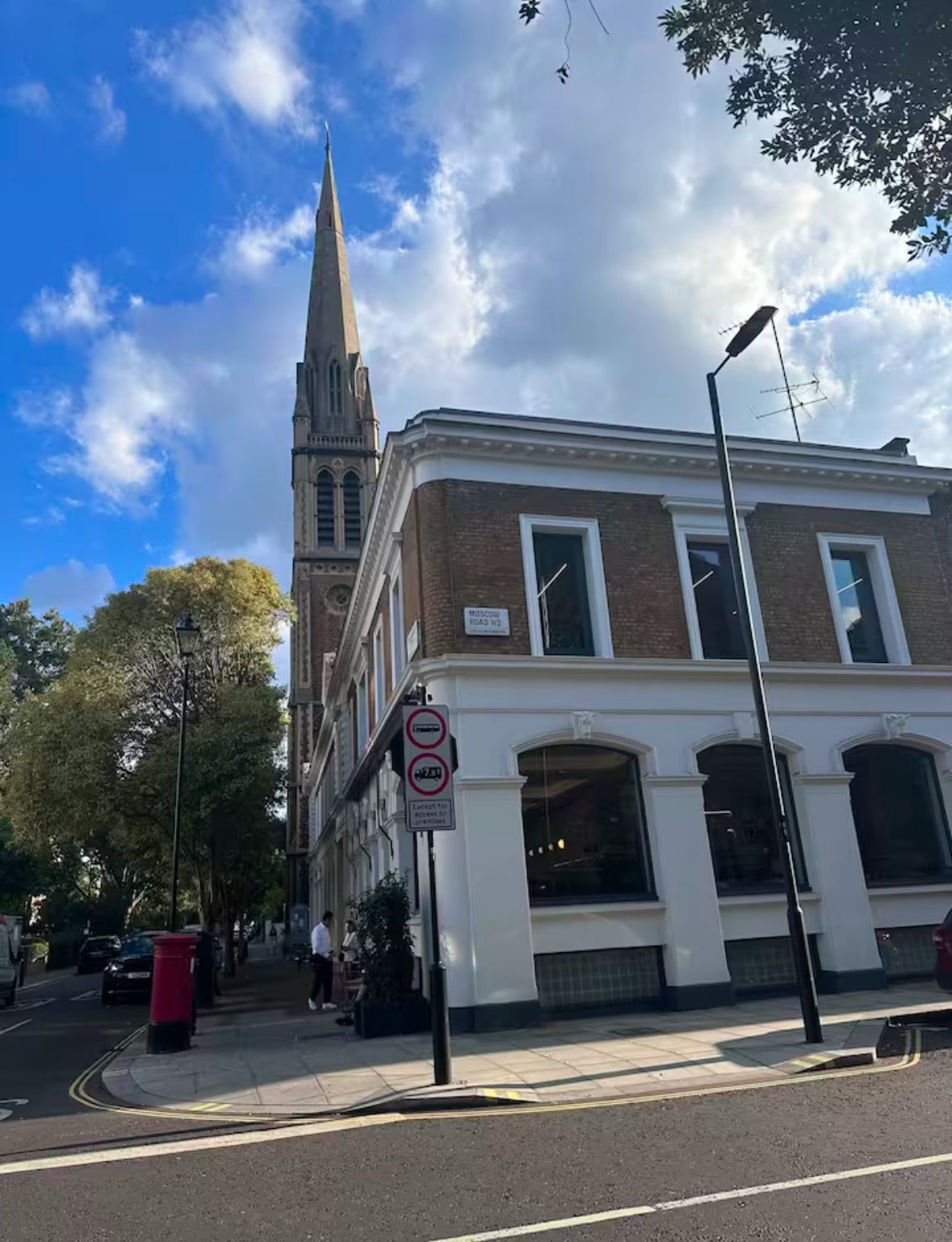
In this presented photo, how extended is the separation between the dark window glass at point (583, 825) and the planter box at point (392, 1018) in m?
2.16

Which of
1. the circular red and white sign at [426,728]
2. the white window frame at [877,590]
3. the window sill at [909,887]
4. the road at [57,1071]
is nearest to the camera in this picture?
the road at [57,1071]

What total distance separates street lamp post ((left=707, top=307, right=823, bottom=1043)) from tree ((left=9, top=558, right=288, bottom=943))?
64.4 feet

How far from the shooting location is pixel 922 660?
50.0 feet

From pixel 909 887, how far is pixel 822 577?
5373 mm

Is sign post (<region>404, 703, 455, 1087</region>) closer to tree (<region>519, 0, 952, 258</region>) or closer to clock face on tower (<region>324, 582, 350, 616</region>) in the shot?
tree (<region>519, 0, 952, 258</region>)

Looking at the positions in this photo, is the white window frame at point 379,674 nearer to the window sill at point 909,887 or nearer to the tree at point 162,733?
the tree at point 162,733

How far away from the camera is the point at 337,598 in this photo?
5362 cm

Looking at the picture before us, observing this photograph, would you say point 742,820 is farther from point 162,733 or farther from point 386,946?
point 162,733

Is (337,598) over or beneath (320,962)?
over

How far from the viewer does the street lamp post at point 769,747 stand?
8914 mm

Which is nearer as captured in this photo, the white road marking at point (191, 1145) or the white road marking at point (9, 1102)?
the white road marking at point (191, 1145)

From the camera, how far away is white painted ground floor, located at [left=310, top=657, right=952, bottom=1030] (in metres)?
11.8

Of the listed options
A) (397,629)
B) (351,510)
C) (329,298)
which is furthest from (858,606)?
(329,298)

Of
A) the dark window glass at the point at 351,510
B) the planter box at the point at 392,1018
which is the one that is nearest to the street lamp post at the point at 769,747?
the planter box at the point at 392,1018
